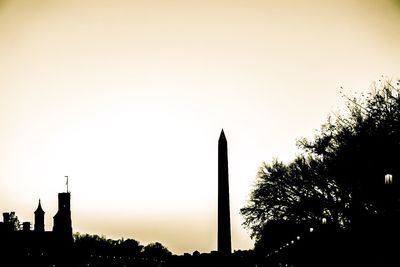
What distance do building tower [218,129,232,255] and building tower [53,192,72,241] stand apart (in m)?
51.1

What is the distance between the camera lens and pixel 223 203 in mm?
51219

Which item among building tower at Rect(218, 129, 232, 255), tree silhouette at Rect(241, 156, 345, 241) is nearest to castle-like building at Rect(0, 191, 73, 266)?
tree silhouette at Rect(241, 156, 345, 241)

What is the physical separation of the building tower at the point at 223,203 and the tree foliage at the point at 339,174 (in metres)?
7.85

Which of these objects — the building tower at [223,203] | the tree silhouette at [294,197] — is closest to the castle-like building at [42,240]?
the tree silhouette at [294,197]

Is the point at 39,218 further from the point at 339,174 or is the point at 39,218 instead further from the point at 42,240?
the point at 339,174

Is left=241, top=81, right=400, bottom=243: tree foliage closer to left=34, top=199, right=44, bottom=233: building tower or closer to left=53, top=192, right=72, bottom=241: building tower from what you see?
left=53, top=192, right=72, bottom=241: building tower

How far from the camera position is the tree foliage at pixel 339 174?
140 ft

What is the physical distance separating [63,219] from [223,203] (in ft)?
177

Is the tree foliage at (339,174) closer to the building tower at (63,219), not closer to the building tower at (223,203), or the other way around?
the building tower at (223,203)

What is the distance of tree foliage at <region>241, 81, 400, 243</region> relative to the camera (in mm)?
42656

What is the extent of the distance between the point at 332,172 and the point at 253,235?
18.1 meters

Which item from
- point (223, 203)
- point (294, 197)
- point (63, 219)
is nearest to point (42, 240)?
point (63, 219)

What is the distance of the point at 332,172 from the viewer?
52969 millimetres

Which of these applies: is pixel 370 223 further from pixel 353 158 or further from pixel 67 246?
pixel 67 246
